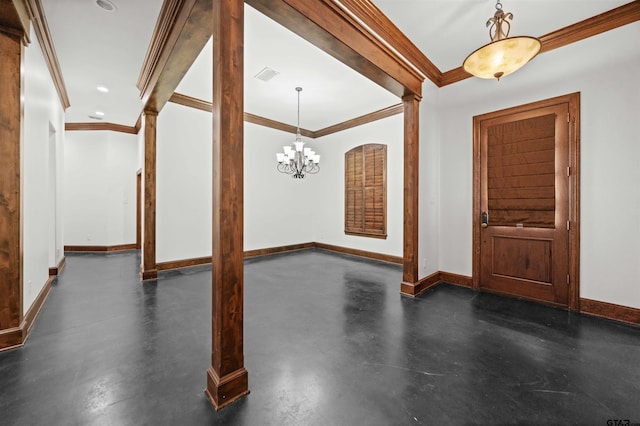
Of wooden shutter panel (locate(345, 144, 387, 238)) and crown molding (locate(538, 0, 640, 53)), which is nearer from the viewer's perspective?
crown molding (locate(538, 0, 640, 53))

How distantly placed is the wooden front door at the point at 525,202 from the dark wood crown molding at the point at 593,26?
27.2 inches

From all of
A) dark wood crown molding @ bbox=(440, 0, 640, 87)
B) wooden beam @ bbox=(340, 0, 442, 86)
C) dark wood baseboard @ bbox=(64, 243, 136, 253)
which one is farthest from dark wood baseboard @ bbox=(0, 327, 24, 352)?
dark wood crown molding @ bbox=(440, 0, 640, 87)

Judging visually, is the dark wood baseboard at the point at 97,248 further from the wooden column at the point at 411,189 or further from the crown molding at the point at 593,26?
the crown molding at the point at 593,26

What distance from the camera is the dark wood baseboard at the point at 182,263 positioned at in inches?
183

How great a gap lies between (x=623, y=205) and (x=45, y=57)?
22.0ft

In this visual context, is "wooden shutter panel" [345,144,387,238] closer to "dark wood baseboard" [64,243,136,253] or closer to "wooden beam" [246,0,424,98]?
"wooden beam" [246,0,424,98]

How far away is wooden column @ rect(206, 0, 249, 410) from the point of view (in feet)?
5.34

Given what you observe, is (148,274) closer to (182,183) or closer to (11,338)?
(182,183)

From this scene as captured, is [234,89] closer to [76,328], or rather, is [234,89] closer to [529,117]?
[76,328]

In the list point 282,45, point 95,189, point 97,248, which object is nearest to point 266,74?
point 282,45

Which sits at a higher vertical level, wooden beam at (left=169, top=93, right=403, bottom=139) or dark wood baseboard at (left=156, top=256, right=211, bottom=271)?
wooden beam at (left=169, top=93, right=403, bottom=139)

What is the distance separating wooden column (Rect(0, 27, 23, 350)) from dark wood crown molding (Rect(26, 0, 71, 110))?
433mm

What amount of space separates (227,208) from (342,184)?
202 inches

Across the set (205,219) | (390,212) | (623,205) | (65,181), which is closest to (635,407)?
(623,205)
